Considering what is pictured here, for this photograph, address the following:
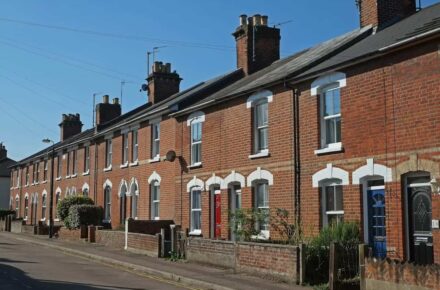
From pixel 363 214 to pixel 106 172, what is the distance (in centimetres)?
2130

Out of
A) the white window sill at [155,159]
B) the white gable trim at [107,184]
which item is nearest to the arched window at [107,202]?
the white gable trim at [107,184]

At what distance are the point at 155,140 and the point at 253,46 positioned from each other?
641cm

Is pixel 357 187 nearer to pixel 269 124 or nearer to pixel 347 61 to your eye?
pixel 347 61

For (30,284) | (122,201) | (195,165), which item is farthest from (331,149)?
(122,201)

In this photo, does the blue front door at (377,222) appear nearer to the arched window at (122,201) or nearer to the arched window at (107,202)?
the arched window at (122,201)

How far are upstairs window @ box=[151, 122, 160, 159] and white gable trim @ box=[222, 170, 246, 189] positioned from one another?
280 inches

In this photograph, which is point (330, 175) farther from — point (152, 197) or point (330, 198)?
point (152, 197)

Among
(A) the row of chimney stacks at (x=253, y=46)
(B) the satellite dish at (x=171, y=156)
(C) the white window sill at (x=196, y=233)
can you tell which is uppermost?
(A) the row of chimney stacks at (x=253, y=46)

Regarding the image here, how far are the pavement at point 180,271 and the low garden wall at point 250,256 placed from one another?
0.25 metres

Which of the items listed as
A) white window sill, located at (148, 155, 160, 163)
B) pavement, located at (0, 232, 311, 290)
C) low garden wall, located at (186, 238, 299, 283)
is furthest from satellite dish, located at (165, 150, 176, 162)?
low garden wall, located at (186, 238, 299, 283)

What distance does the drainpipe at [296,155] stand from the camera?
58.0 ft

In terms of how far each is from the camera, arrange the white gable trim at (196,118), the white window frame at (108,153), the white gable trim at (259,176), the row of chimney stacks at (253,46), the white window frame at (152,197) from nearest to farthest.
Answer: the white gable trim at (259,176) < the row of chimney stacks at (253,46) < the white gable trim at (196,118) < the white window frame at (152,197) < the white window frame at (108,153)

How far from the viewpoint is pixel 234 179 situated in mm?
20844

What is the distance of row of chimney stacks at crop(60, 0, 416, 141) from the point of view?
20.2 meters
